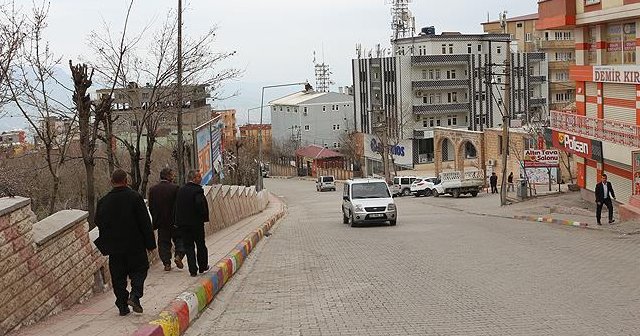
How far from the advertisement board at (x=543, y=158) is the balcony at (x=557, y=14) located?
718 cm

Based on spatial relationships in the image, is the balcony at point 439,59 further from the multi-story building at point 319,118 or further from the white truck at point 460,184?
the multi-story building at point 319,118

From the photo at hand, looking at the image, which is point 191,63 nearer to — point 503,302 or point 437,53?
point 503,302

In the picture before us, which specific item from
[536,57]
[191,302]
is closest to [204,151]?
[191,302]

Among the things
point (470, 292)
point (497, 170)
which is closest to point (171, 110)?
point (470, 292)

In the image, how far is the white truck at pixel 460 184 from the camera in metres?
54.1

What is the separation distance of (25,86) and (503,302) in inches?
512

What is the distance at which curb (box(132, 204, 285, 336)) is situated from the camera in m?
7.90

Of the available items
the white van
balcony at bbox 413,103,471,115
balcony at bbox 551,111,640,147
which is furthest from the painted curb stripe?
balcony at bbox 413,103,471,115

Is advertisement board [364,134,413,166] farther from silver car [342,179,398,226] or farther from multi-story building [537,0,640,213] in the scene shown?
silver car [342,179,398,226]

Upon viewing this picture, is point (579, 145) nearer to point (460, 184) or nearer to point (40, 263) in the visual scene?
point (460, 184)

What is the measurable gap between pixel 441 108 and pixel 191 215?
2899 inches

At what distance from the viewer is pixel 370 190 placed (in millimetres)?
28125

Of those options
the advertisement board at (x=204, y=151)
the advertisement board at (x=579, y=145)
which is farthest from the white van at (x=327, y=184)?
the advertisement board at (x=204, y=151)

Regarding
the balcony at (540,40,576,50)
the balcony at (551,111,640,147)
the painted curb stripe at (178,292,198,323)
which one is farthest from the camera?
the balcony at (540,40,576,50)
